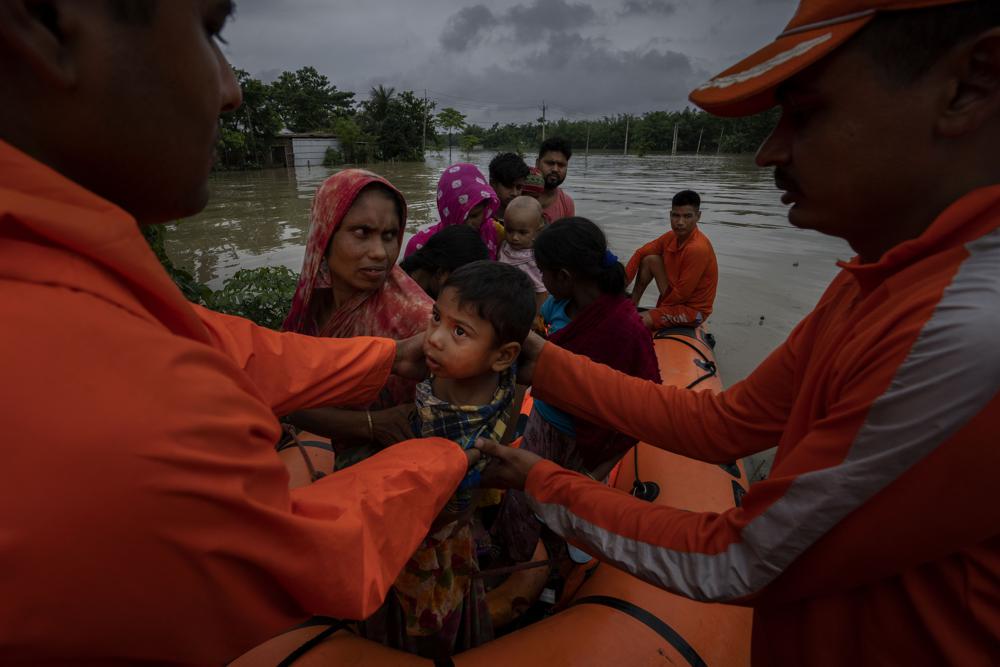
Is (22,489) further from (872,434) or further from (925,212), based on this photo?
(925,212)

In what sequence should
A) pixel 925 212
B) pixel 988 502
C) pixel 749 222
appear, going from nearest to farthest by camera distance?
pixel 988 502 → pixel 925 212 → pixel 749 222

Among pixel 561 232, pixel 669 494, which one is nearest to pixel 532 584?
pixel 669 494

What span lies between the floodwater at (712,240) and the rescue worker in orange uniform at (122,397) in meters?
6.17

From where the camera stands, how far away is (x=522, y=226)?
394cm

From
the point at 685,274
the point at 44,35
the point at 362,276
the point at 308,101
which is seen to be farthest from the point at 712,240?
the point at 308,101

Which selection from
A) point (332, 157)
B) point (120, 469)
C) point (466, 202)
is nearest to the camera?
point (120, 469)

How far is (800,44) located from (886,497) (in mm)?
828

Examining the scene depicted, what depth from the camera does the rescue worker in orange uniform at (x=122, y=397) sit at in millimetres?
493

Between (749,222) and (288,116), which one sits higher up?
(288,116)

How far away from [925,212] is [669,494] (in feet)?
6.58

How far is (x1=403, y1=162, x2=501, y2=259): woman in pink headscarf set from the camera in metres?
3.71

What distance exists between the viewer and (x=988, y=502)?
77 centimetres

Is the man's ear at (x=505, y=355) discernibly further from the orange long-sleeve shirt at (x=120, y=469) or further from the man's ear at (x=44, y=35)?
the man's ear at (x=44, y=35)

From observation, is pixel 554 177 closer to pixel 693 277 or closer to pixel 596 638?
pixel 693 277
